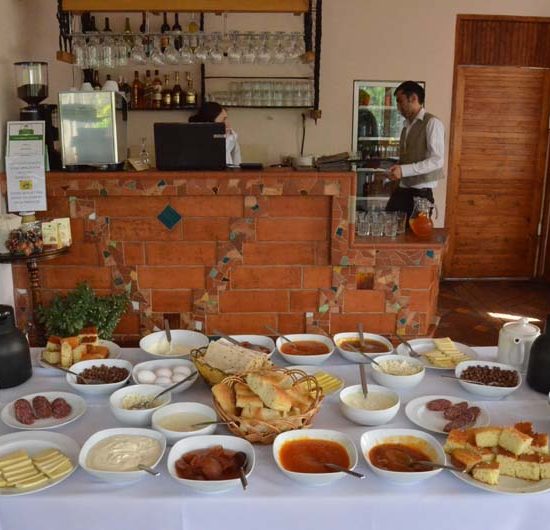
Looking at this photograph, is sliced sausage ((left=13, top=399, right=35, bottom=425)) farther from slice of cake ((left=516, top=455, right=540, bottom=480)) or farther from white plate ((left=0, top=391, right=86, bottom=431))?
slice of cake ((left=516, top=455, right=540, bottom=480))

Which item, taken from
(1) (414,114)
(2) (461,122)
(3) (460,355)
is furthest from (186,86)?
(3) (460,355)

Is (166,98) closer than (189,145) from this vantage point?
No

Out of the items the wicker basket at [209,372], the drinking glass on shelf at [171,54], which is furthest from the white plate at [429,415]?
the drinking glass on shelf at [171,54]

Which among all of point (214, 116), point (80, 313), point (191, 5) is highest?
point (191, 5)

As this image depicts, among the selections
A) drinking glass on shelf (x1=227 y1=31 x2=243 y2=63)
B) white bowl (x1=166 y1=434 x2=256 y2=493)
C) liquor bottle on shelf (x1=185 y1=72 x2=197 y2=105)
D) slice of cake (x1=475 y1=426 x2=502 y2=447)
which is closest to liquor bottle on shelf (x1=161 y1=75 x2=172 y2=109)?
liquor bottle on shelf (x1=185 y1=72 x2=197 y2=105)

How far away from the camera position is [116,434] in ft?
5.15

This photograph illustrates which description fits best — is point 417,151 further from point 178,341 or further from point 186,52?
point 178,341

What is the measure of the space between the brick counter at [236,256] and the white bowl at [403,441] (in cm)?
189

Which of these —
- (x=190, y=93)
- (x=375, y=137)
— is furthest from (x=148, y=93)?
(x=375, y=137)

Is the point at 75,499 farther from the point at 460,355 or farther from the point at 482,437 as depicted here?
the point at 460,355

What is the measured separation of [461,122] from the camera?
18.5 feet

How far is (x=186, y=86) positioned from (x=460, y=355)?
4.05m

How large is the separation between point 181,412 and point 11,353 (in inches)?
23.3

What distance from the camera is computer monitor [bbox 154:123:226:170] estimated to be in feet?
10.8
